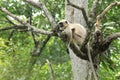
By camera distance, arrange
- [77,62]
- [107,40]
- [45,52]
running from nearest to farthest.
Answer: [107,40] → [77,62] → [45,52]

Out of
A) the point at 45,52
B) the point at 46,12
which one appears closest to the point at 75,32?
the point at 46,12

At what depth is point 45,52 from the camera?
30.1 feet

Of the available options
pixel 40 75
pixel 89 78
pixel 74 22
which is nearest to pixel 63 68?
pixel 40 75

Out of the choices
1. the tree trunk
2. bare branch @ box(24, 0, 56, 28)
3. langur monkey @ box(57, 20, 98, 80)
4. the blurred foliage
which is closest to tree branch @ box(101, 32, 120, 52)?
the blurred foliage

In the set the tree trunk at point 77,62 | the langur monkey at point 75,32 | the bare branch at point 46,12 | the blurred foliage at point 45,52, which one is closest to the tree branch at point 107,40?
the blurred foliage at point 45,52

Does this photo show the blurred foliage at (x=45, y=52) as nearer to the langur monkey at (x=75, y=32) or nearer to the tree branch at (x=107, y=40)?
the tree branch at (x=107, y=40)

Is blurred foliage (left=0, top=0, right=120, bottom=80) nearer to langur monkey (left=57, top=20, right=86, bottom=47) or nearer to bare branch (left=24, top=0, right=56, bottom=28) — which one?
langur monkey (left=57, top=20, right=86, bottom=47)

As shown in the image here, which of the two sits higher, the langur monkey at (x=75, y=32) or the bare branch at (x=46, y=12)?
the bare branch at (x=46, y=12)

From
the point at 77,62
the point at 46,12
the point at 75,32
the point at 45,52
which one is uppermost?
the point at 46,12

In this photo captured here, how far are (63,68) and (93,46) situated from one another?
4082 mm

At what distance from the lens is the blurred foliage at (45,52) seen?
5148 millimetres

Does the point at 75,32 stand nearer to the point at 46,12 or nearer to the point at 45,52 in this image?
the point at 46,12

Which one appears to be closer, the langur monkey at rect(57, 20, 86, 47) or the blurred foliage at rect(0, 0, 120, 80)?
the langur monkey at rect(57, 20, 86, 47)

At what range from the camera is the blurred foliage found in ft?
16.9
